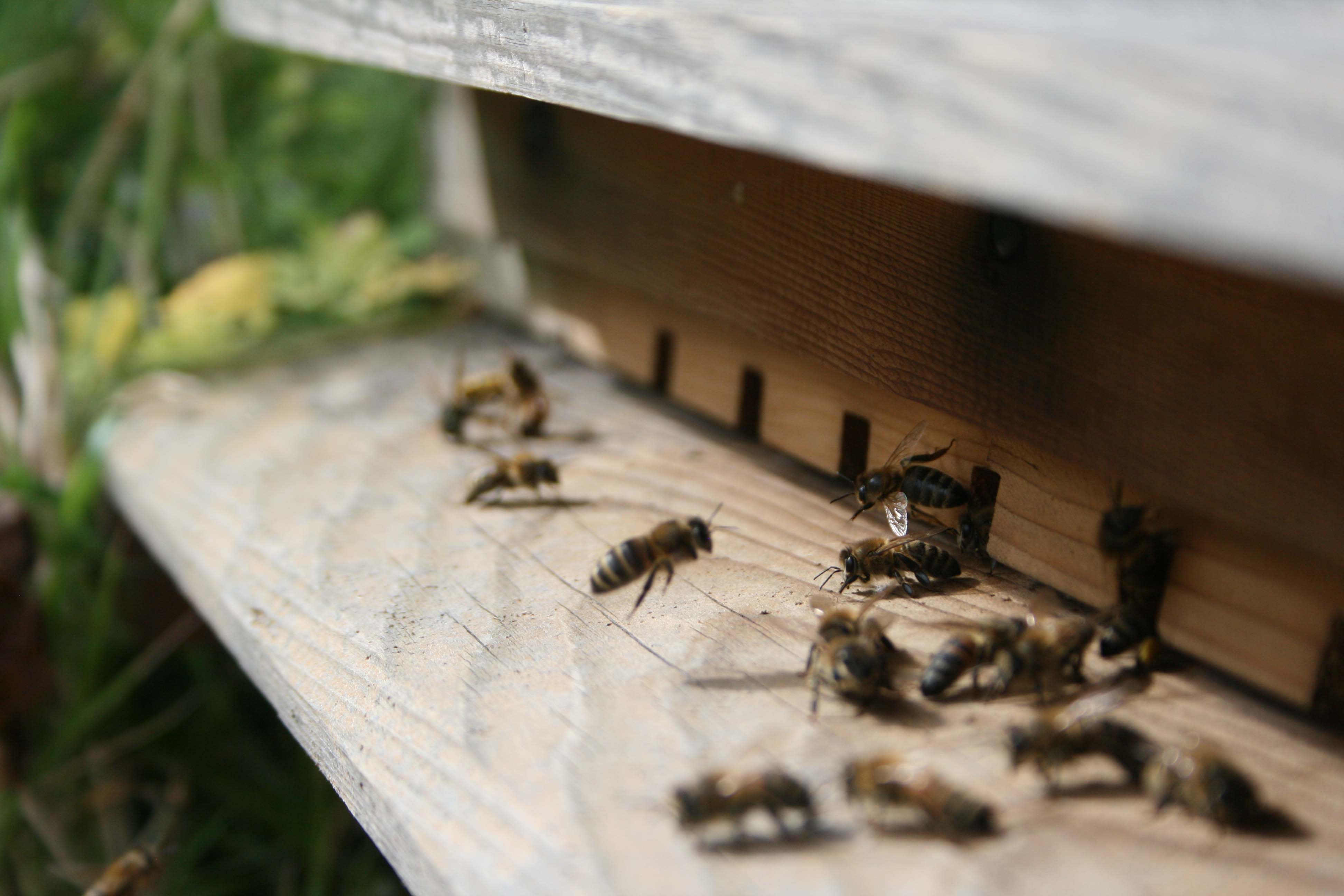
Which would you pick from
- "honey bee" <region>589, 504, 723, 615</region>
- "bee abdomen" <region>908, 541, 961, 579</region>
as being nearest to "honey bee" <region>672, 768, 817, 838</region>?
"honey bee" <region>589, 504, 723, 615</region>

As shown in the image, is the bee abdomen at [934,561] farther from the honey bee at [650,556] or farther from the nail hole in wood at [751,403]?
the nail hole in wood at [751,403]

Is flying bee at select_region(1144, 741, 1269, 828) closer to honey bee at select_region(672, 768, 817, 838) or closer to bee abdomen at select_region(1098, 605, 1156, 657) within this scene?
bee abdomen at select_region(1098, 605, 1156, 657)

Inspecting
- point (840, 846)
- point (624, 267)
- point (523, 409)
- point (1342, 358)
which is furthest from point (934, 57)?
→ point (523, 409)

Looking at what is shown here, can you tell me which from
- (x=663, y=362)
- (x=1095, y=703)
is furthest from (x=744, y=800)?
(x=663, y=362)

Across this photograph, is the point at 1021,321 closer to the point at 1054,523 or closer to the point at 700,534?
the point at 1054,523

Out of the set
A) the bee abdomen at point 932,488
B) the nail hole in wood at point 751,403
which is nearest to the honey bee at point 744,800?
the bee abdomen at point 932,488

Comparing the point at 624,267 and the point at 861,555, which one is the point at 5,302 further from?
the point at 861,555
